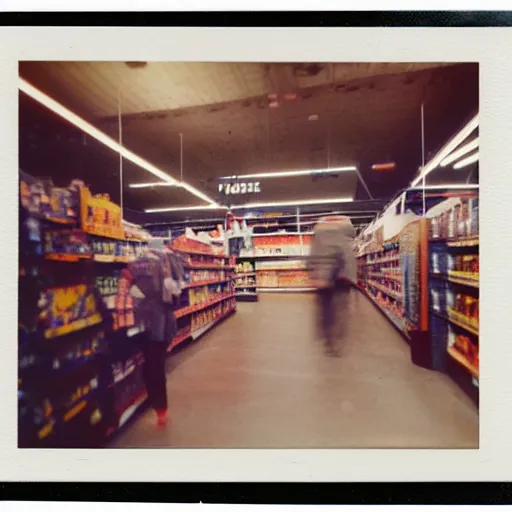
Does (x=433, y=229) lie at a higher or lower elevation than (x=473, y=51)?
lower

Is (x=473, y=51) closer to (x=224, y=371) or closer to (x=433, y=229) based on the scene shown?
→ (x=433, y=229)

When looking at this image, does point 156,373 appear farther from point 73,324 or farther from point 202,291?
point 202,291

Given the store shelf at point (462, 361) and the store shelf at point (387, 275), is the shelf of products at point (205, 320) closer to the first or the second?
the store shelf at point (387, 275)

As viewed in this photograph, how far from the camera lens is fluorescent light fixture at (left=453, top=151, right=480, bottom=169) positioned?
2.21m

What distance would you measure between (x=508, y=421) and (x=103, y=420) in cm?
298

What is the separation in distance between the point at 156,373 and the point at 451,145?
10.4 ft

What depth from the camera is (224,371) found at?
10.00 feet

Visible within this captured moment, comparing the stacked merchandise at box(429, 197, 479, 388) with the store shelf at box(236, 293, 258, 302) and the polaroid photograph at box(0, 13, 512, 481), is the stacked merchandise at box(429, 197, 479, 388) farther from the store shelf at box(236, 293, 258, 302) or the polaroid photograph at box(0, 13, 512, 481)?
the store shelf at box(236, 293, 258, 302)

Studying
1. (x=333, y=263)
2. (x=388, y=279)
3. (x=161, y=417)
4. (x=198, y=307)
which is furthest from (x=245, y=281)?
(x=388, y=279)

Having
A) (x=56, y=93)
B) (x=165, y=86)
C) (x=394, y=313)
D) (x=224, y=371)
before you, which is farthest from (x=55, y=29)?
(x=394, y=313)

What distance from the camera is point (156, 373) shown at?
2459 millimetres

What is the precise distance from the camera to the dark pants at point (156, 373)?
8.00ft

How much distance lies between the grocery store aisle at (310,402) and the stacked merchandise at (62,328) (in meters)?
0.40

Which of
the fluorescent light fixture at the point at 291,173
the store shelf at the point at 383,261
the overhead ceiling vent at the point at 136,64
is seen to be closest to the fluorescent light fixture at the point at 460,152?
the fluorescent light fixture at the point at 291,173
